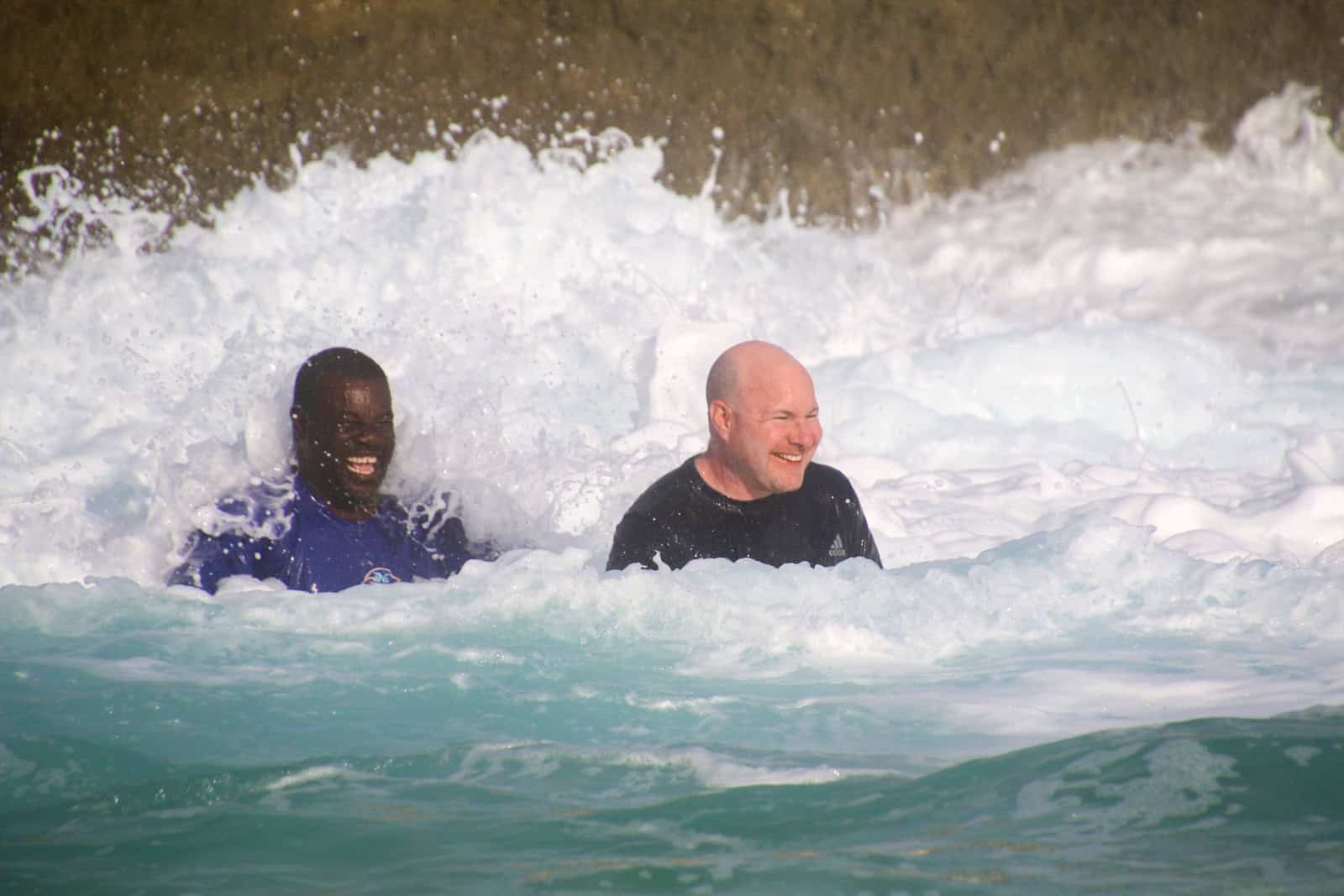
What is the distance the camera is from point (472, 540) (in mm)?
5379

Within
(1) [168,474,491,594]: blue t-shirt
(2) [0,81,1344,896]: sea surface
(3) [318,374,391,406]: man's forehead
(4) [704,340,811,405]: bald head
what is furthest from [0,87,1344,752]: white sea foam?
(4) [704,340,811,405]: bald head

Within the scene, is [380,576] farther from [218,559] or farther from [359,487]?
[218,559]

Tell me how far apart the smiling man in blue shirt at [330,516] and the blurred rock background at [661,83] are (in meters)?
4.78

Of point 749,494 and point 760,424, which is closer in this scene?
point 760,424

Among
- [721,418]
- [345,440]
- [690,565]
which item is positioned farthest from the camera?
[345,440]

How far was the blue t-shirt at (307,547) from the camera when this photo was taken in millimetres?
4844

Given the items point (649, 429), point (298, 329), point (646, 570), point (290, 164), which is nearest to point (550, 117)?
point (290, 164)

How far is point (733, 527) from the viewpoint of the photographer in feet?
15.5

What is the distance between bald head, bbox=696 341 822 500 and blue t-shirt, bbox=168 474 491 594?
1053 millimetres

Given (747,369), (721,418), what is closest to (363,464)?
(721,418)

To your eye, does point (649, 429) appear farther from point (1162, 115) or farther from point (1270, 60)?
point (1270, 60)

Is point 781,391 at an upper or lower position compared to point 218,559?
upper

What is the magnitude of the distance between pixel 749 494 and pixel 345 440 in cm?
137

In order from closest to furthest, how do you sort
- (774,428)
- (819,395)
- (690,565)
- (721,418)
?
(690,565)
(774,428)
(721,418)
(819,395)
